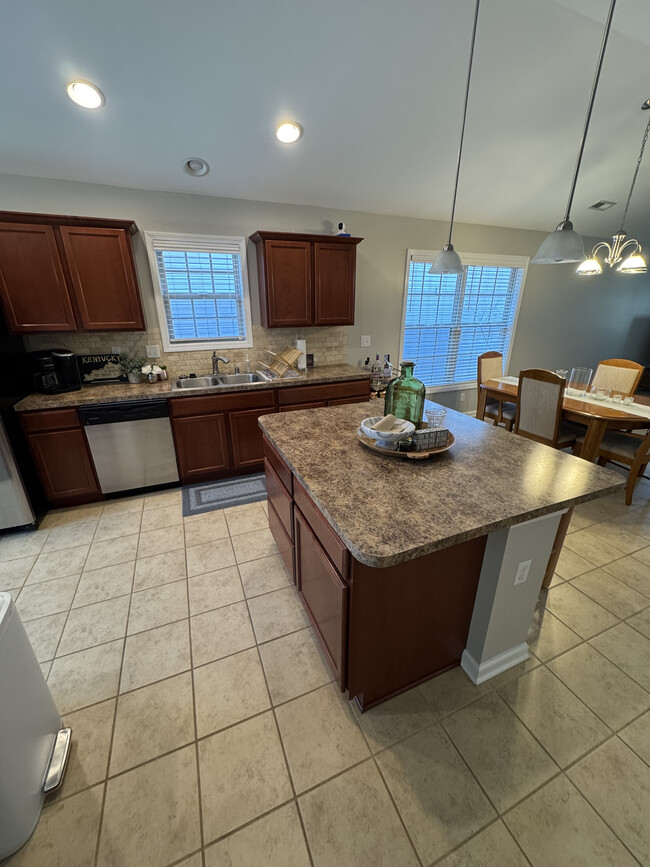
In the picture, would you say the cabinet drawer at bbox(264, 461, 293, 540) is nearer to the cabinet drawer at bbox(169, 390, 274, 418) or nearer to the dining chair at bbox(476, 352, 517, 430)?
the cabinet drawer at bbox(169, 390, 274, 418)

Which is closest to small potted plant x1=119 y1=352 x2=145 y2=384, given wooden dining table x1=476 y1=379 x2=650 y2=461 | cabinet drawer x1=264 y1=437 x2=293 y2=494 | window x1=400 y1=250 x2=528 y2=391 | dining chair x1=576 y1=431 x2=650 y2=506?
cabinet drawer x1=264 y1=437 x2=293 y2=494

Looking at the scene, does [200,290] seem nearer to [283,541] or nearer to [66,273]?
[66,273]

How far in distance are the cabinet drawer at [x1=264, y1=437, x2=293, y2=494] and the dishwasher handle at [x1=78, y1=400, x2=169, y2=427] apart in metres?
1.32

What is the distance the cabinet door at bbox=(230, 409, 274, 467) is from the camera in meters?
3.05

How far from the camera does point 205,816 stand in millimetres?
1088

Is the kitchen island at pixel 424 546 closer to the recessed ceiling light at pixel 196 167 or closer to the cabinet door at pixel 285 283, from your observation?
the cabinet door at pixel 285 283

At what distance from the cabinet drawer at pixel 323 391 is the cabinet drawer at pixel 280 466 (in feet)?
4.25

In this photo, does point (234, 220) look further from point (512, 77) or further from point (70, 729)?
point (70, 729)

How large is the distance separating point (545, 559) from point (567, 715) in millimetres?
661

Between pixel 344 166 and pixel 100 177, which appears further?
pixel 344 166

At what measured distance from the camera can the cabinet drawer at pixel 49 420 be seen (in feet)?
7.92

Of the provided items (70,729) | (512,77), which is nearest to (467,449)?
(70,729)

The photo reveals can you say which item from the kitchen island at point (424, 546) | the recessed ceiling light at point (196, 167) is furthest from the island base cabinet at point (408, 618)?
the recessed ceiling light at point (196, 167)

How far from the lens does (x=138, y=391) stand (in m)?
2.73
